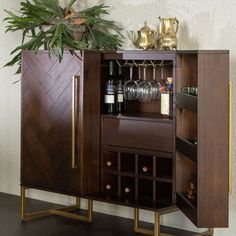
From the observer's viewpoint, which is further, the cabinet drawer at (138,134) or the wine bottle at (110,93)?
the wine bottle at (110,93)

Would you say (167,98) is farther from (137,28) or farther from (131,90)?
(137,28)

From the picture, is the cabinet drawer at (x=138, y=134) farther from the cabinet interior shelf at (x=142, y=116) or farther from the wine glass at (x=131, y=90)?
the wine glass at (x=131, y=90)

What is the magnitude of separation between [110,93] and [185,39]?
757 millimetres

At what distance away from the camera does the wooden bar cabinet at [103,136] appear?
469cm

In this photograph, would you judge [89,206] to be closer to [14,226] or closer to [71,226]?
[71,226]

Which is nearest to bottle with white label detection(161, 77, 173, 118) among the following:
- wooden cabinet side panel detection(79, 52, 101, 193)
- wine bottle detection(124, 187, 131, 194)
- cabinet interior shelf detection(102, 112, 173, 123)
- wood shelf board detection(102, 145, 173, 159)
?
cabinet interior shelf detection(102, 112, 173, 123)

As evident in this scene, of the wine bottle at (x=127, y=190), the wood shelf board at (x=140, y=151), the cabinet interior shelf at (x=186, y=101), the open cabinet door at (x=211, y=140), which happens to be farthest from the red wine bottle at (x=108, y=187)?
the open cabinet door at (x=211, y=140)

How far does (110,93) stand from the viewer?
5.16 meters

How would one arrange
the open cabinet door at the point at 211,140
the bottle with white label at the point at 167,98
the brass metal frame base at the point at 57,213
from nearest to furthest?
1. the open cabinet door at the point at 211,140
2. the bottle with white label at the point at 167,98
3. the brass metal frame base at the point at 57,213

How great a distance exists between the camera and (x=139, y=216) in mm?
5676

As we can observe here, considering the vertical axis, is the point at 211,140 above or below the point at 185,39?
below

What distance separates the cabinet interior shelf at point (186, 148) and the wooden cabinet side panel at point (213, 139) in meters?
0.11

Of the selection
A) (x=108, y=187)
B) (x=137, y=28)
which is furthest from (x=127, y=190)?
(x=137, y=28)

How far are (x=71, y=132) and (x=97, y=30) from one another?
92 centimetres
